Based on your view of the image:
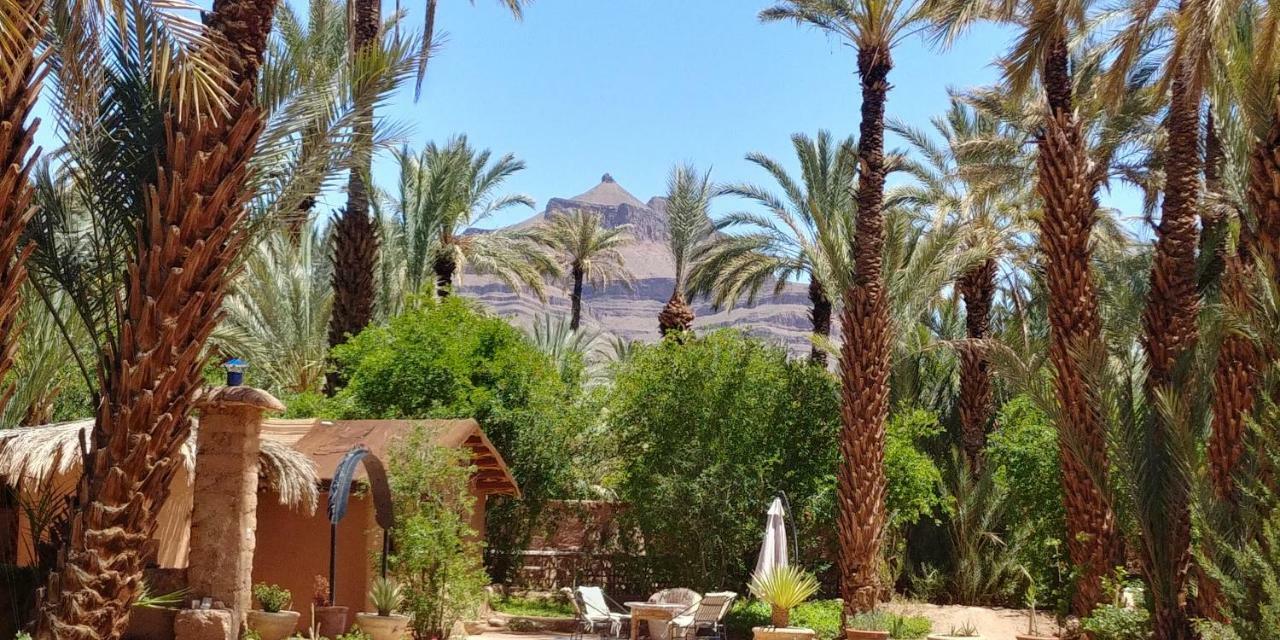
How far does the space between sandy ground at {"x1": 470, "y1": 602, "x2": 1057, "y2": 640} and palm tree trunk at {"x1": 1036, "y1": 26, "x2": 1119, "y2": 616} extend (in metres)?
4.50

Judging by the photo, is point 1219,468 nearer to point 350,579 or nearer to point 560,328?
point 350,579

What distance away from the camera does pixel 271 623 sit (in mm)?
14094

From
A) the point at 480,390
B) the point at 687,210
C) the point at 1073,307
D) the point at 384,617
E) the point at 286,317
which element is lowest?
the point at 384,617

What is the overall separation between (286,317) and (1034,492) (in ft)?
54.6

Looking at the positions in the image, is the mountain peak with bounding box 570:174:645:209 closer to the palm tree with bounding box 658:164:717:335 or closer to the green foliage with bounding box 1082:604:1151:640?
the palm tree with bounding box 658:164:717:335

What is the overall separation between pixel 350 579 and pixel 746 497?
8.10m

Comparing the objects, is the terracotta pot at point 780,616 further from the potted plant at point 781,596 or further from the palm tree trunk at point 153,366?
the palm tree trunk at point 153,366

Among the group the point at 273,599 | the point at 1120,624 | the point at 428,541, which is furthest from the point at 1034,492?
the point at 273,599

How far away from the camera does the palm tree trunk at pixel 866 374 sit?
1984cm

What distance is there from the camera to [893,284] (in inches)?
1003

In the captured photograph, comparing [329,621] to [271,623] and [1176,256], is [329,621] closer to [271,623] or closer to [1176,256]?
[271,623]

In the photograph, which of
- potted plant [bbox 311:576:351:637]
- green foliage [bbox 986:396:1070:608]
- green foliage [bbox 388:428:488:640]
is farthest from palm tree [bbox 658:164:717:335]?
potted plant [bbox 311:576:351:637]

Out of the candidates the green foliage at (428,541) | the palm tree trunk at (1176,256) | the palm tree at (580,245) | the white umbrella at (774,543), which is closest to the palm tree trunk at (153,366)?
the green foliage at (428,541)

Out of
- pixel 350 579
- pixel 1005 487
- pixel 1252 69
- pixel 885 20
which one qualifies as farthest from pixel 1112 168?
pixel 350 579
